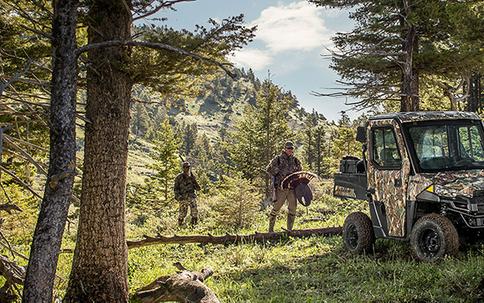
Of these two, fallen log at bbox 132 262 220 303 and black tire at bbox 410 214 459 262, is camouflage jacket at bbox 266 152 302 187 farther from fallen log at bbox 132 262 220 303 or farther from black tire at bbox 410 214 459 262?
fallen log at bbox 132 262 220 303

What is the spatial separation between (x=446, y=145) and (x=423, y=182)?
39.8 inches

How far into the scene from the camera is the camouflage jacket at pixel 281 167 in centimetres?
1284

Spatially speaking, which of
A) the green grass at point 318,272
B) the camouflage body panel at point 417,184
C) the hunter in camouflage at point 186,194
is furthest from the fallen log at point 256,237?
the hunter in camouflage at point 186,194

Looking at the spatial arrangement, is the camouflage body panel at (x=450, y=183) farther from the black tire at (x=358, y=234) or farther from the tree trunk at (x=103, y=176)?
the tree trunk at (x=103, y=176)

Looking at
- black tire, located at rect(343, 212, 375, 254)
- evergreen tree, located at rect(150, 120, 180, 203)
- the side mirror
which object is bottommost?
black tire, located at rect(343, 212, 375, 254)

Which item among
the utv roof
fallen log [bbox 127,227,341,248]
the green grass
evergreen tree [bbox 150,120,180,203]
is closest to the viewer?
the green grass

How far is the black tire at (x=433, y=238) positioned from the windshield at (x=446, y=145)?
3.40 ft

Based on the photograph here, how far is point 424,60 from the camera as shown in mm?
16234

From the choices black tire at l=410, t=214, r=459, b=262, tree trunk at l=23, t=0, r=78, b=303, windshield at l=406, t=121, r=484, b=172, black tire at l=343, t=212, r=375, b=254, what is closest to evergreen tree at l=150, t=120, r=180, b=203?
black tire at l=343, t=212, r=375, b=254

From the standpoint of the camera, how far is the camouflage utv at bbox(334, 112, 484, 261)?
7.35 meters

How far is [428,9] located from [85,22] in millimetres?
12308

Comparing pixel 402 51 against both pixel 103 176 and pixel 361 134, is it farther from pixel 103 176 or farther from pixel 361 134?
pixel 103 176

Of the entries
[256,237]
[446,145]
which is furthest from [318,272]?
[256,237]

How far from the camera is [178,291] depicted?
6152 millimetres
